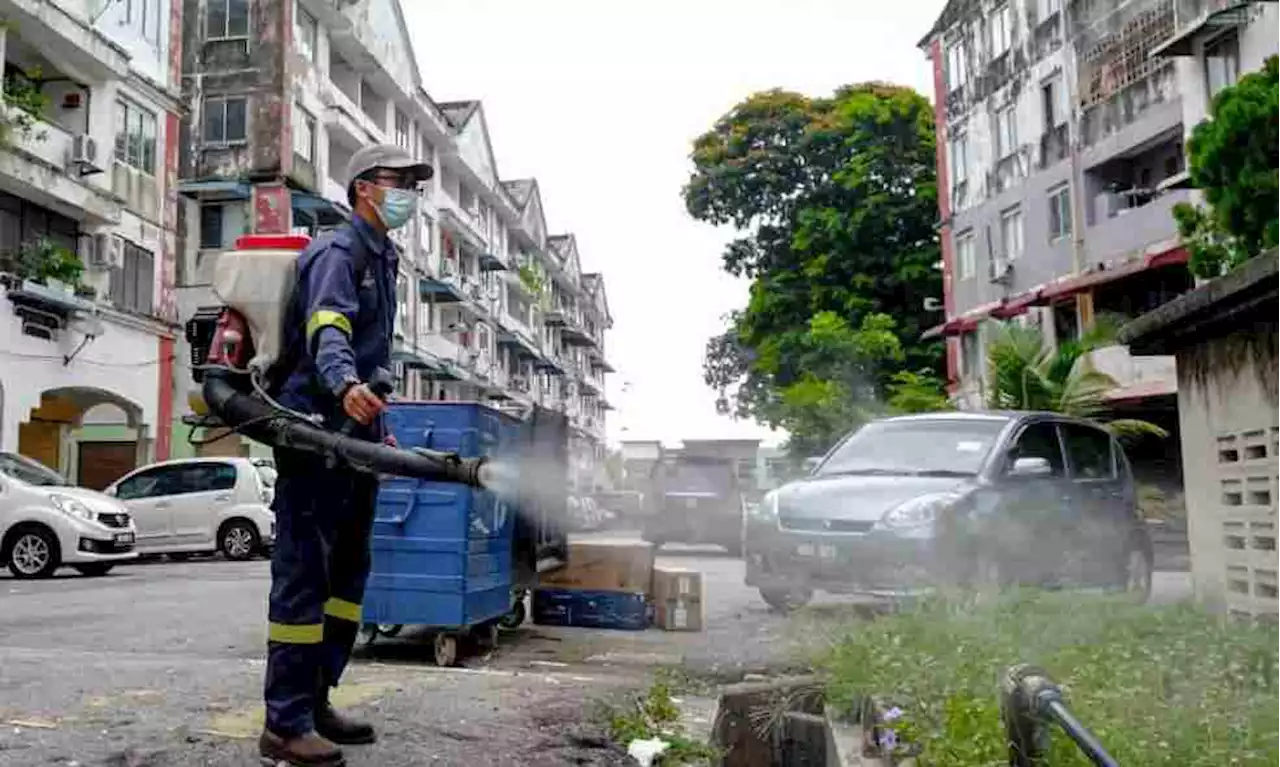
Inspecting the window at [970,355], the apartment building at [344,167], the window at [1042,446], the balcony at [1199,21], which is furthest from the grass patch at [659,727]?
the window at [970,355]

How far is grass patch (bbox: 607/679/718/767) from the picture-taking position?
4.35 metres

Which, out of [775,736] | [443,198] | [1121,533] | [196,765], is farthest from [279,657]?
[443,198]

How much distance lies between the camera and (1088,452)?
9.53 meters

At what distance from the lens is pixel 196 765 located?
11.7 feet

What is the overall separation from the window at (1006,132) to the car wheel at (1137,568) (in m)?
19.3

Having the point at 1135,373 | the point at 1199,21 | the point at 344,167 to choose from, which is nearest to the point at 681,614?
the point at 1199,21

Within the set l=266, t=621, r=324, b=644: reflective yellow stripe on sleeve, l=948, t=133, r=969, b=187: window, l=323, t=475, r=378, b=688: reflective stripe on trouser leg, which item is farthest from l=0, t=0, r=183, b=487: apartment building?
l=948, t=133, r=969, b=187: window

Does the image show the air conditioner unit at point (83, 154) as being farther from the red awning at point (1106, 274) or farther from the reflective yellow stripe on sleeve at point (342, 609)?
the reflective yellow stripe on sleeve at point (342, 609)

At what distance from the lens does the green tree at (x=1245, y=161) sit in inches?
452

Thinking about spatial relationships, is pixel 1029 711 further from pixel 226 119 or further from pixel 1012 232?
pixel 226 119

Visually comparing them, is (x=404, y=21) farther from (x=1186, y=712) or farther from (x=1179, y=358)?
(x=1186, y=712)

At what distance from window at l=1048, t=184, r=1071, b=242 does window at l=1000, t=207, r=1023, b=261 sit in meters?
1.35

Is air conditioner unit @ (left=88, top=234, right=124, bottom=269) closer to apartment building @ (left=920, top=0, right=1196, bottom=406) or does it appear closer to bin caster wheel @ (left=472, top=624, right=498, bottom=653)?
bin caster wheel @ (left=472, top=624, right=498, bottom=653)

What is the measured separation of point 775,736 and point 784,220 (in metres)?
32.2
